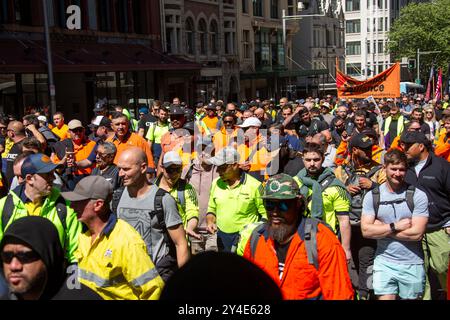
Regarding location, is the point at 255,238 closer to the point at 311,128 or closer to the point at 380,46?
the point at 311,128

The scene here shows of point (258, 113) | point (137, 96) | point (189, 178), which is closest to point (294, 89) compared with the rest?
point (137, 96)

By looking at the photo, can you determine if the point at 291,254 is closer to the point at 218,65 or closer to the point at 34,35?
the point at 34,35

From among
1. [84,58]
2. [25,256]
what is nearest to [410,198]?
[25,256]

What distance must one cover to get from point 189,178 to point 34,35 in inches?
876

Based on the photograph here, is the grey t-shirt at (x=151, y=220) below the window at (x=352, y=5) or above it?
below

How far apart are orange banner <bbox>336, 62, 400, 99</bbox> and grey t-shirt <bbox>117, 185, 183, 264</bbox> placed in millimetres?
13499

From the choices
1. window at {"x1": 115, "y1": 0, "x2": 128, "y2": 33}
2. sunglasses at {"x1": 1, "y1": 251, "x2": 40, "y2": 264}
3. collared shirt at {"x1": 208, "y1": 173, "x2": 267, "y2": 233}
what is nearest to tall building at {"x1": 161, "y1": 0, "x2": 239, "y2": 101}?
window at {"x1": 115, "y1": 0, "x2": 128, "y2": 33}

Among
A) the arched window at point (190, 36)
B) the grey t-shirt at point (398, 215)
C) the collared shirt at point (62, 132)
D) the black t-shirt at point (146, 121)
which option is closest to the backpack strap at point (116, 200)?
the grey t-shirt at point (398, 215)

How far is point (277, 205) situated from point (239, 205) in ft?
8.09

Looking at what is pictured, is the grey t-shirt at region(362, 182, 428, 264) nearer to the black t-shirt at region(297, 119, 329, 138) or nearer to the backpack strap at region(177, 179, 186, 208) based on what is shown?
the backpack strap at region(177, 179, 186, 208)

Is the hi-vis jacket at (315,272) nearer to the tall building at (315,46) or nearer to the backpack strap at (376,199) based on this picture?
the backpack strap at (376,199)

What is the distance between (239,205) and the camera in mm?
7023

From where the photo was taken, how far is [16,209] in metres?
5.50

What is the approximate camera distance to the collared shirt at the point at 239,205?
7.03m
